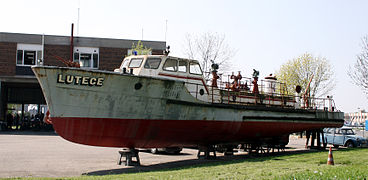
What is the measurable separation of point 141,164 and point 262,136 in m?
6.35

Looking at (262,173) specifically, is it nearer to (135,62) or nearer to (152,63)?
(152,63)

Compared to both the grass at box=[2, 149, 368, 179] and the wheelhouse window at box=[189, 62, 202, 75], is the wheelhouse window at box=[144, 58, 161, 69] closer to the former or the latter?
the wheelhouse window at box=[189, 62, 202, 75]

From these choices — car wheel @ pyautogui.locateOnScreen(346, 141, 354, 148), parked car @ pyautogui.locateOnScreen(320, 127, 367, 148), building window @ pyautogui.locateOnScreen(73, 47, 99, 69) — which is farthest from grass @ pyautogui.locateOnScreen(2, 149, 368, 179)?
building window @ pyautogui.locateOnScreen(73, 47, 99, 69)

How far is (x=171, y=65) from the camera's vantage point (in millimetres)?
13758

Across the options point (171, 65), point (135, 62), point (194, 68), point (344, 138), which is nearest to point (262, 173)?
point (171, 65)

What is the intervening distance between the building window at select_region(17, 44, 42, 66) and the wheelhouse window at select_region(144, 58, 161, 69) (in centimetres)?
2272

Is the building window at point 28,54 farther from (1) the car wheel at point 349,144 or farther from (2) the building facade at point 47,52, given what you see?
(1) the car wheel at point 349,144

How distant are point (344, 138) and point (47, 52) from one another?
25.8m

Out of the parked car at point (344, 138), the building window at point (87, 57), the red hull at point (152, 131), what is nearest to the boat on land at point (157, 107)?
the red hull at point (152, 131)

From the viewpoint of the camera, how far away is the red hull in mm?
11562

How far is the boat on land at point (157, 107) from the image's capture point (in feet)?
37.1

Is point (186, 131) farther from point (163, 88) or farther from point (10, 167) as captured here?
point (10, 167)

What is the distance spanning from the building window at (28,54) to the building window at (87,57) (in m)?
3.41

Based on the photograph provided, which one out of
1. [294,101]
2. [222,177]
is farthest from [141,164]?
[294,101]
